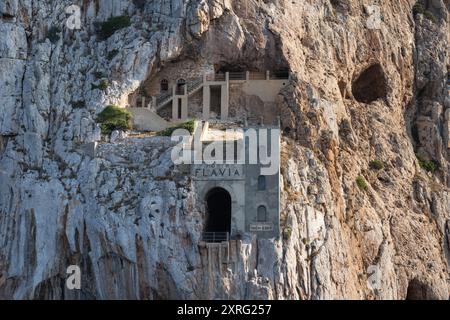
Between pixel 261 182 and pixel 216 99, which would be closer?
pixel 261 182

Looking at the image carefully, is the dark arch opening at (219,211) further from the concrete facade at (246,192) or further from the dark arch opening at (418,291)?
the dark arch opening at (418,291)

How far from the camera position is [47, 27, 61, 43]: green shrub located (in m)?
71.9

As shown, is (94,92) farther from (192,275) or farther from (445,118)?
(445,118)

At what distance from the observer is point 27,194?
2625 inches

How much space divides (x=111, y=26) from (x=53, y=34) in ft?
11.9

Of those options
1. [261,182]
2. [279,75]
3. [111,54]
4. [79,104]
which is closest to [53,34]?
[111,54]

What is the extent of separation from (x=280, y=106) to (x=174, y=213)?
11.4 metres

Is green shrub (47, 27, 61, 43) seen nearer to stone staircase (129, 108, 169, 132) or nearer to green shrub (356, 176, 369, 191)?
stone staircase (129, 108, 169, 132)

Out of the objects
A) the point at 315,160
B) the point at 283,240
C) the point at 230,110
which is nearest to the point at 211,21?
the point at 230,110

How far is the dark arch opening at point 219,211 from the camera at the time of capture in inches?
2549

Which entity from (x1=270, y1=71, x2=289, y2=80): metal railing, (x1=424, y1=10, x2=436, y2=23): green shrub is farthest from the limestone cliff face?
(x1=424, y1=10, x2=436, y2=23): green shrub

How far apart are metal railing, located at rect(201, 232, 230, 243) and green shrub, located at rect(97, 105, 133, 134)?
9.33 metres

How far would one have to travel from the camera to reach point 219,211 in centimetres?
6612

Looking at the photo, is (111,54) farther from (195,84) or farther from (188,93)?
(195,84)
